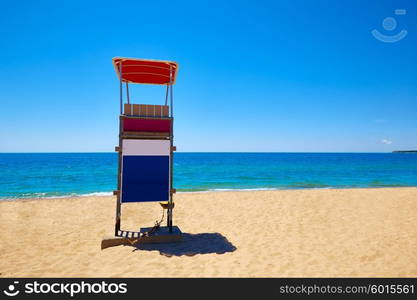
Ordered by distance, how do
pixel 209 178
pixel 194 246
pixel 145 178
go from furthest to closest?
pixel 209 178 < pixel 145 178 < pixel 194 246

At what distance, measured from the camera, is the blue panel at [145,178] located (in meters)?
6.90

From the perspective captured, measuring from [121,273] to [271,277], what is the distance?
10.1ft

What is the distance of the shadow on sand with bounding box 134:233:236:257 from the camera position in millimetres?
6379

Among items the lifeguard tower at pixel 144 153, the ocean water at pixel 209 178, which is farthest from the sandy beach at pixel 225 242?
the ocean water at pixel 209 178

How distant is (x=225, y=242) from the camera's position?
7262mm

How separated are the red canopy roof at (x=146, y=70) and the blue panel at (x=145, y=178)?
2582 mm

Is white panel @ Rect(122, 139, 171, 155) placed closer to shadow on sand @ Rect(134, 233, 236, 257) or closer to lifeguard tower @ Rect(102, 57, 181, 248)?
lifeguard tower @ Rect(102, 57, 181, 248)

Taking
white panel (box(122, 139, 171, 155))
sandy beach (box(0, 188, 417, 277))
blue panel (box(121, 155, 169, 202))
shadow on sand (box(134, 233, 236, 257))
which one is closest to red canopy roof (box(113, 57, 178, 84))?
white panel (box(122, 139, 171, 155))

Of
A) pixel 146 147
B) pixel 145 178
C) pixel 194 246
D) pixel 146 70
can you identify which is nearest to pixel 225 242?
pixel 194 246

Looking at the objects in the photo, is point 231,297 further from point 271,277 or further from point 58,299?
point 58,299

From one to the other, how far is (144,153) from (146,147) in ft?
0.60

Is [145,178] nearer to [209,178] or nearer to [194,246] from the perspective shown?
[194,246]

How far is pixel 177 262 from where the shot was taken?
5.68 m

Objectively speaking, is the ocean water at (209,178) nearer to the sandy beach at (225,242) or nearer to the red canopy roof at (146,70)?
the sandy beach at (225,242)
